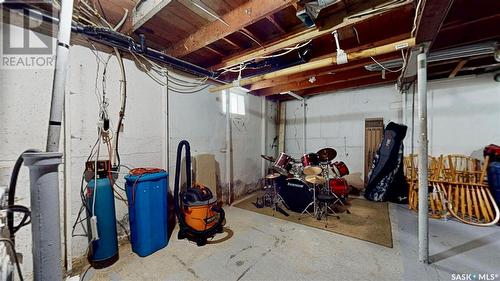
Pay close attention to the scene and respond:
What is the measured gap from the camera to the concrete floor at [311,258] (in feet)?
6.05

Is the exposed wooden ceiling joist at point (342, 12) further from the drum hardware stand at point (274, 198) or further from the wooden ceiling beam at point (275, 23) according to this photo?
the drum hardware stand at point (274, 198)

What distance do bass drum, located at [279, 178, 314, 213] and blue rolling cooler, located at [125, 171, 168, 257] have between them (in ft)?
6.86

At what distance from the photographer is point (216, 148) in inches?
149

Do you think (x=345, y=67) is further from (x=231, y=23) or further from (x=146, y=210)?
(x=146, y=210)

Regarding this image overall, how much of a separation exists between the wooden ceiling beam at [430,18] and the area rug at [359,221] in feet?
7.45

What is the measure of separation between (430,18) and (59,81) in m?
2.56

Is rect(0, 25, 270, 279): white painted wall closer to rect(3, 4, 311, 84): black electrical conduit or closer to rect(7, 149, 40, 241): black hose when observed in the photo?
rect(3, 4, 311, 84): black electrical conduit

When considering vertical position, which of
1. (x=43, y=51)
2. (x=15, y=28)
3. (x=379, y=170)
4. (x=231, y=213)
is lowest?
(x=231, y=213)

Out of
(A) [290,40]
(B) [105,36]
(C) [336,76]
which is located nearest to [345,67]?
(C) [336,76]

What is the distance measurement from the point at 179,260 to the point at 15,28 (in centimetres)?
262

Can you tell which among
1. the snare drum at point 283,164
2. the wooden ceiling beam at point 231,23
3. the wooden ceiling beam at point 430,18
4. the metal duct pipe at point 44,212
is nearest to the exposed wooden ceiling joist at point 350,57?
the wooden ceiling beam at point 430,18

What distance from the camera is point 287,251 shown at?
88.2 inches

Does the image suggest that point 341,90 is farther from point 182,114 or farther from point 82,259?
point 82,259

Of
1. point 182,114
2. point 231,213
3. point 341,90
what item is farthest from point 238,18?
point 341,90
